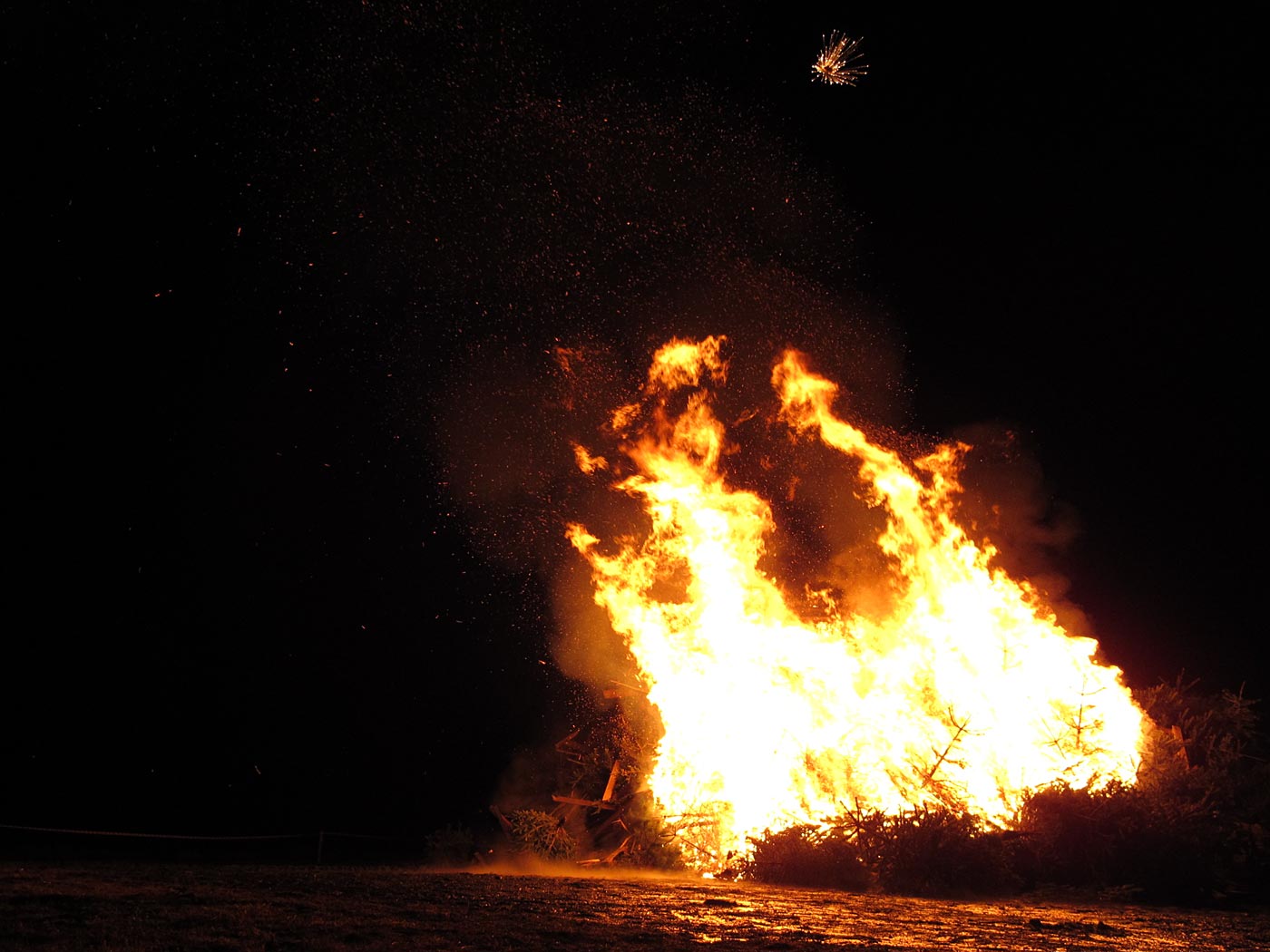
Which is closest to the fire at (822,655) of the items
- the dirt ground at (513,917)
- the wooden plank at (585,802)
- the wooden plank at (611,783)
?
the wooden plank at (611,783)

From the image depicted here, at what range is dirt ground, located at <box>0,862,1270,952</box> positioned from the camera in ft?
18.5

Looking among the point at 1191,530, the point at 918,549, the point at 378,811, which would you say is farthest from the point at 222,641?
the point at 1191,530

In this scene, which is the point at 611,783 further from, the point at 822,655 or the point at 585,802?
the point at 822,655

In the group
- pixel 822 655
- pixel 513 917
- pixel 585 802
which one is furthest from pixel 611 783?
pixel 513 917

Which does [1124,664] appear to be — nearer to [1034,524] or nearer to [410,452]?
[1034,524]

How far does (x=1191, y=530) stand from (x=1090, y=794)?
26.4 ft

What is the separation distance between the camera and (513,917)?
6.88m

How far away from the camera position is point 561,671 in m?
15.7

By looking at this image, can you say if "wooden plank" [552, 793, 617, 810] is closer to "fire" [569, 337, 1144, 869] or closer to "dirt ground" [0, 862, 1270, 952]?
"fire" [569, 337, 1144, 869]

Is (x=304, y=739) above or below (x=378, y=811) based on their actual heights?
above

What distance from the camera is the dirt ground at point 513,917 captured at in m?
5.62

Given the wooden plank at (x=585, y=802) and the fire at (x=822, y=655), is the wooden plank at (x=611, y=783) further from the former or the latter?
the fire at (x=822, y=655)

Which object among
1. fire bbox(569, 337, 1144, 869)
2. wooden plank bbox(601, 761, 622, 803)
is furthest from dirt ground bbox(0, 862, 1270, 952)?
wooden plank bbox(601, 761, 622, 803)

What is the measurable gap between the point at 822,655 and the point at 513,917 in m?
6.48
